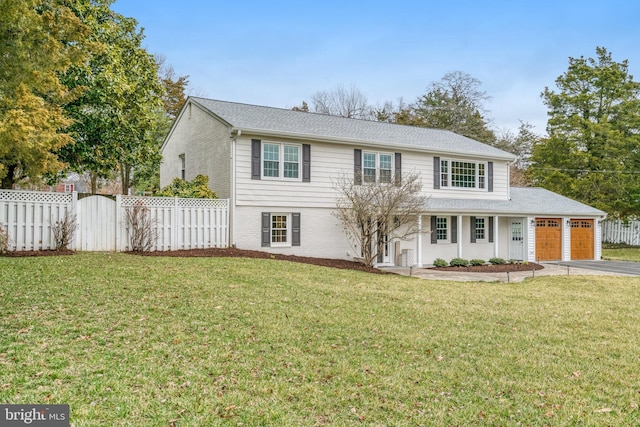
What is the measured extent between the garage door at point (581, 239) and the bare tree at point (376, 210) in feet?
32.6

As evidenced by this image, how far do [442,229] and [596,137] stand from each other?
1682 centimetres

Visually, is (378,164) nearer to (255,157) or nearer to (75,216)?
(255,157)

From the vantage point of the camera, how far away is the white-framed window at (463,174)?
1867 cm

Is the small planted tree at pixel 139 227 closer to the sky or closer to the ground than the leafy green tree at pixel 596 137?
closer to the ground

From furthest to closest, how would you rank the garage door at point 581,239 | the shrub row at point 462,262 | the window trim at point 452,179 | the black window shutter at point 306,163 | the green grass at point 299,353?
the garage door at point 581,239 → the window trim at point 452,179 → the shrub row at point 462,262 → the black window shutter at point 306,163 → the green grass at point 299,353

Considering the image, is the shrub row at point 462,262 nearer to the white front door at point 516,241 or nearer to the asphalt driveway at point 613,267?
the white front door at point 516,241

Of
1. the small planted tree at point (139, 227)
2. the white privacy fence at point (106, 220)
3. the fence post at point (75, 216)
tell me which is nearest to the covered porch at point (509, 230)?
the white privacy fence at point (106, 220)

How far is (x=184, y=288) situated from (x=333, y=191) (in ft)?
29.5

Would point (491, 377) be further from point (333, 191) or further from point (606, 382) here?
point (333, 191)

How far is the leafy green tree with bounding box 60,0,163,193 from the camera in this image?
14.2m

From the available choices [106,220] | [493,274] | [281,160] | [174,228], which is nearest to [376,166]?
[281,160]

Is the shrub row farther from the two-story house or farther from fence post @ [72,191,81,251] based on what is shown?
fence post @ [72,191,81,251]

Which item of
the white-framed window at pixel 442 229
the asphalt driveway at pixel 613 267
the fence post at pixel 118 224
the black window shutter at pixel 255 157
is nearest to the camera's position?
the fence post at pixel 118 224

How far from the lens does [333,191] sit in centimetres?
1602
